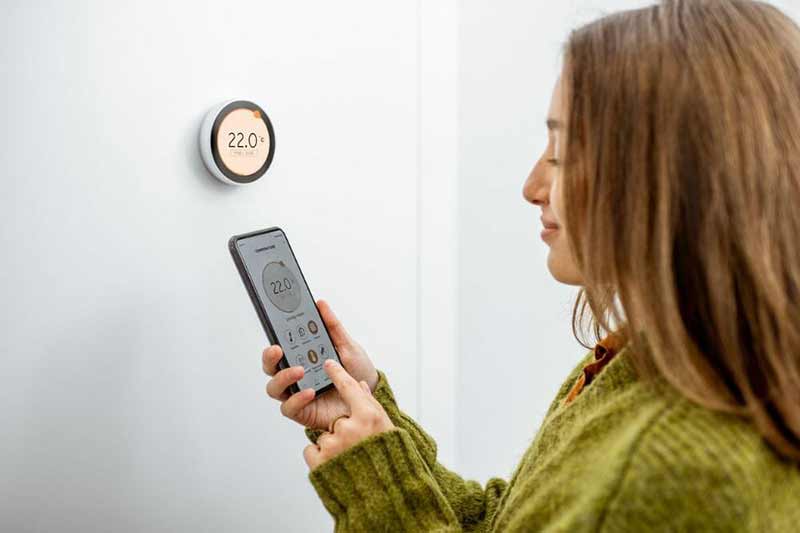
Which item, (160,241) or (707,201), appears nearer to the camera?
(707,201)

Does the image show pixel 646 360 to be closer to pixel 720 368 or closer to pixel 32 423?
pixel 720 368

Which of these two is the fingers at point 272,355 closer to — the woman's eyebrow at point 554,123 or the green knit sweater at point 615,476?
the green knit sweater at point 615,476

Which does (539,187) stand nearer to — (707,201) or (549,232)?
(549,232)

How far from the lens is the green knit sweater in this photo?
41cm

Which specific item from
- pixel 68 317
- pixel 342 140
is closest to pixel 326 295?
pixel 342 140

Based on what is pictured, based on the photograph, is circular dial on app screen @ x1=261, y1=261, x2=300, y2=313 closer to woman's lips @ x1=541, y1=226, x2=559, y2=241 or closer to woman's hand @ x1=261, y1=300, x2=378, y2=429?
woman's hand @ x1=261, y1=300, x2=378, y2=429

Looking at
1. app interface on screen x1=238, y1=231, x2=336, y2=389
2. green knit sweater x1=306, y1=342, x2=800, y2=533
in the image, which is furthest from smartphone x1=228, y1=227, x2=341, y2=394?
green knit sweater x1=306, y1=342, x2=800, y2=533

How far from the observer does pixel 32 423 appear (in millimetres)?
581

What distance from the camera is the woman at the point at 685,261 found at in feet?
1.40

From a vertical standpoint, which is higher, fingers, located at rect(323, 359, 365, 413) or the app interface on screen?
the app interface on screen

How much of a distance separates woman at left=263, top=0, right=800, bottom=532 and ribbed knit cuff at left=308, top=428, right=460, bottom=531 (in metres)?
0.07

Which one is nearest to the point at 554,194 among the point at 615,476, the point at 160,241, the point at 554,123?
the point at 554,123

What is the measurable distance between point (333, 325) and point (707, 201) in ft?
1.19

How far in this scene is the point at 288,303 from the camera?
667mm
